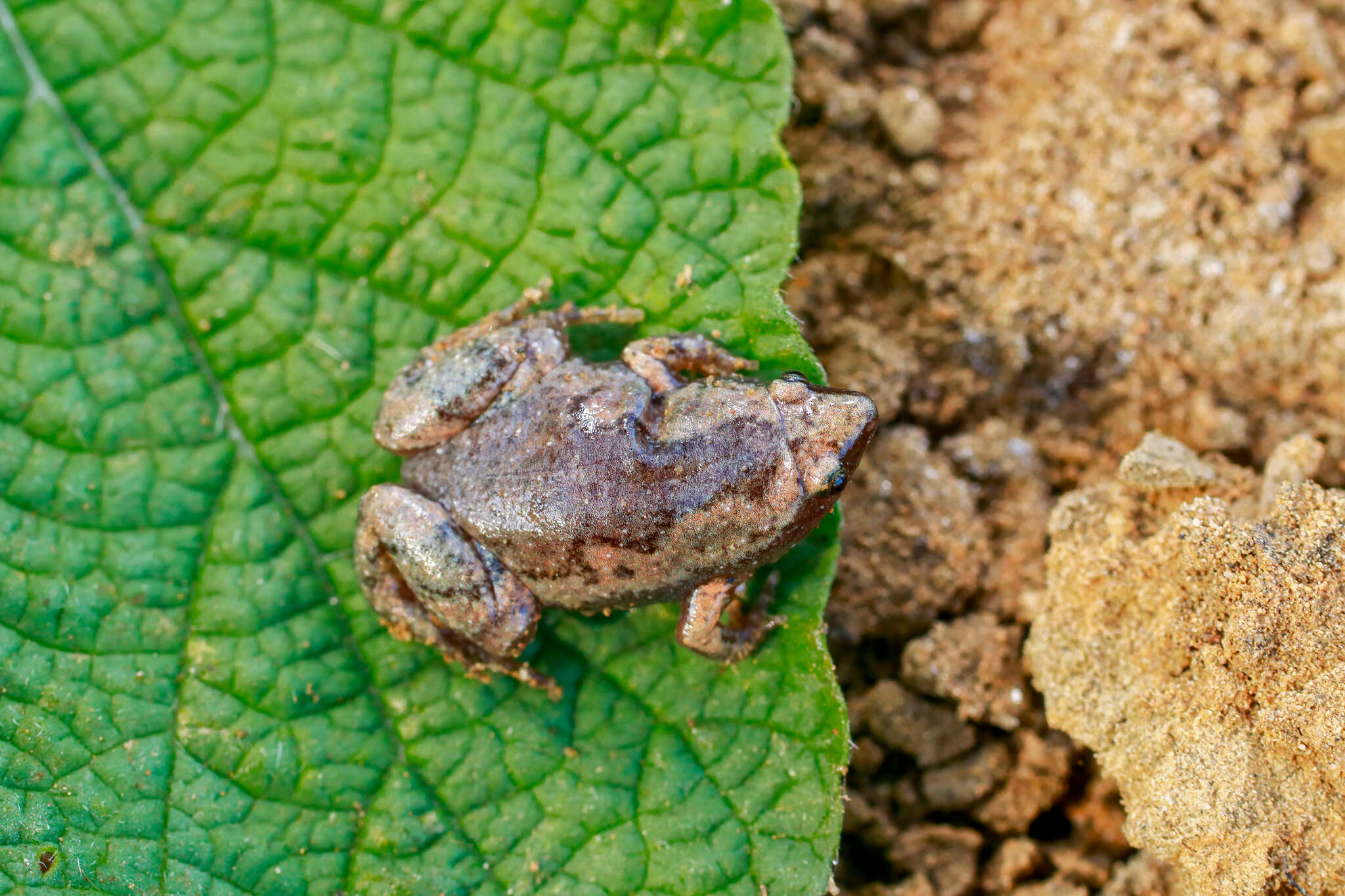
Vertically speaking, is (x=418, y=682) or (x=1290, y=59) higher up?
(x=1290, y=59)

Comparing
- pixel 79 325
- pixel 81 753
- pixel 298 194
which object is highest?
pixel 298 194

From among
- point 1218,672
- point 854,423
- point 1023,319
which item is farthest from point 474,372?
point 1218,672

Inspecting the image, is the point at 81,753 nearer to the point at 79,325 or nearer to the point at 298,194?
the point at 79,325

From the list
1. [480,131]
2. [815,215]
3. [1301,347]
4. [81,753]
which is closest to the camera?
[81,753]

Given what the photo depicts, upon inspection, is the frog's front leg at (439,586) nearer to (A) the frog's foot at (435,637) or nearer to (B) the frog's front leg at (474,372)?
(A) the frog's foot at (435,637)

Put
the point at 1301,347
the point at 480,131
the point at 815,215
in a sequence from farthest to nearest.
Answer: the point at 815,215, the point at 1301,347, the point at 480,131

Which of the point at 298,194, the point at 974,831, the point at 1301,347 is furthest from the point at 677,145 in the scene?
the point at 974,831

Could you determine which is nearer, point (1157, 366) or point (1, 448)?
point (1, 448)

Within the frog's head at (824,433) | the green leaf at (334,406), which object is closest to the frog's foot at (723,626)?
the green leaf at (334,406)
